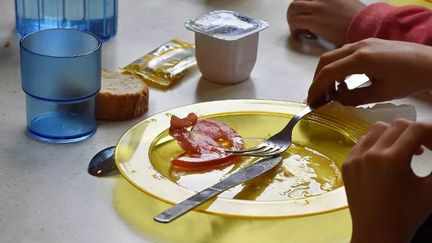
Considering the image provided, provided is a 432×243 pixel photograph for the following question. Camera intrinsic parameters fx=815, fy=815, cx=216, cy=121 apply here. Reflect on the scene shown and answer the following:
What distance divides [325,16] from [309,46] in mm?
50

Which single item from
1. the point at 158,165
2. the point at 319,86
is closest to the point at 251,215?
the point at 158,165

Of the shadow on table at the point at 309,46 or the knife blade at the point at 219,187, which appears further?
the shadow on table at the point at 309,46

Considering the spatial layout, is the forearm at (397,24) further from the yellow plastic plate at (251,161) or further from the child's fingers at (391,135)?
the child's fingers at (391,135)

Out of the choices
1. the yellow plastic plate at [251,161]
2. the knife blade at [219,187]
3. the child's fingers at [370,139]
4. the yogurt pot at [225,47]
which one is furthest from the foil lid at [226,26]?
the child's fingers at [370,139]

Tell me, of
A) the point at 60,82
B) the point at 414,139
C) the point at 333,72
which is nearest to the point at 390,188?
the point at 414,139

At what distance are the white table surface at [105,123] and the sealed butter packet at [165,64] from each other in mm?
15

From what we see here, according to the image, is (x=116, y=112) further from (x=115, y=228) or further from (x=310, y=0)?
(x=310, y=0)

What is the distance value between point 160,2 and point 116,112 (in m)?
0.42

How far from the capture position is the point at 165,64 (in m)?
1.07

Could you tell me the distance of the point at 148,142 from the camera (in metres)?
0.86

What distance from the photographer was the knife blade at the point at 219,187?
699 mm

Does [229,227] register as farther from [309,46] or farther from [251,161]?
[309,46]

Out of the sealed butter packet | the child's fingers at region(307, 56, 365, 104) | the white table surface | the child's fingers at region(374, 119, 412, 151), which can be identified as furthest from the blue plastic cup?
the child's fingers at region(374, 119, 412, 151)

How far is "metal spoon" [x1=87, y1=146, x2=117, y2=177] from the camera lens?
0.84 meters
